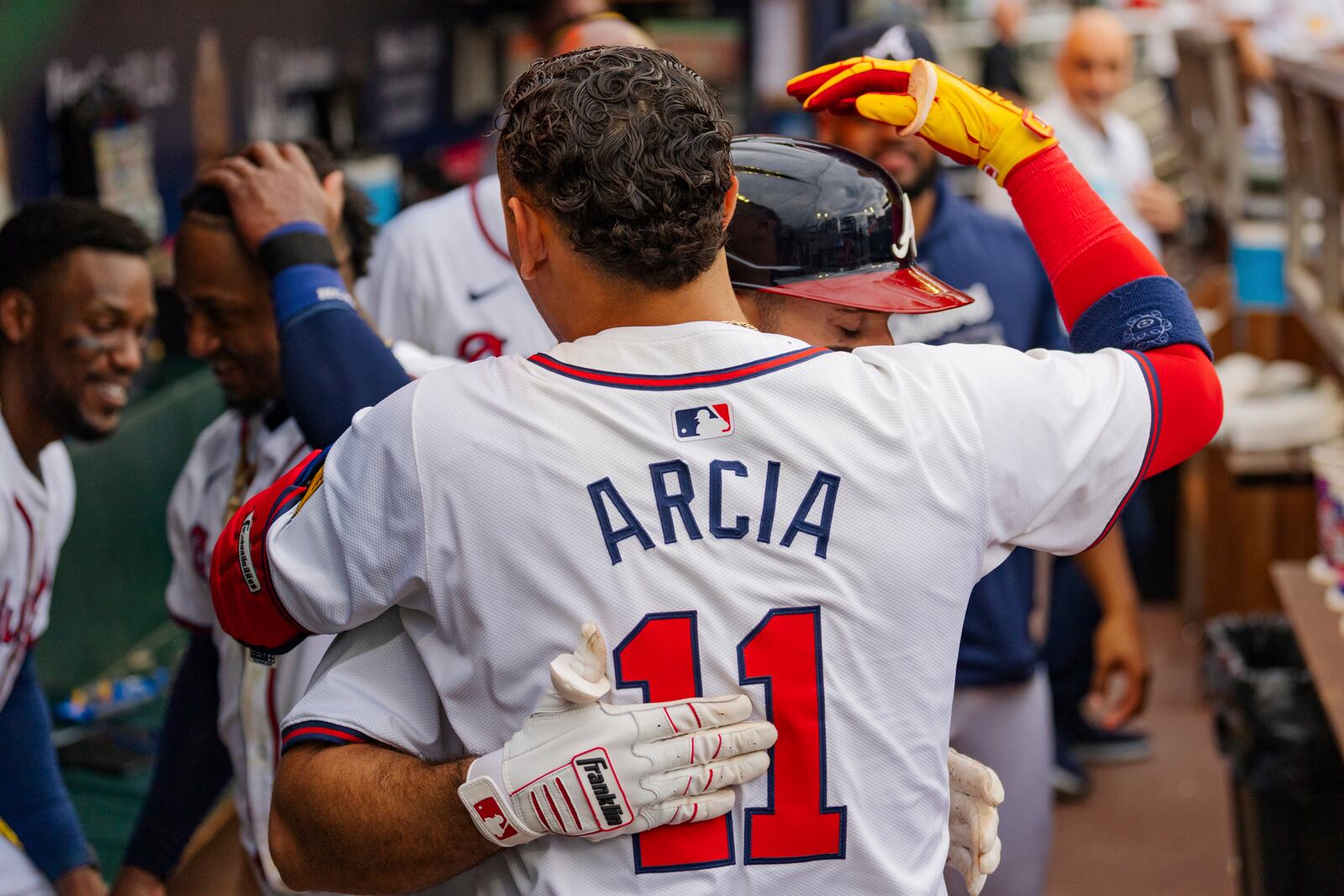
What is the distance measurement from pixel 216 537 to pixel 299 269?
522 mm

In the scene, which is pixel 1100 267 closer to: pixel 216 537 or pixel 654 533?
pixel 654 533

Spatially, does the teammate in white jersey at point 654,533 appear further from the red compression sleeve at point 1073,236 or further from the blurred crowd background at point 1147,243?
the blurred crowd background at point 1147,243

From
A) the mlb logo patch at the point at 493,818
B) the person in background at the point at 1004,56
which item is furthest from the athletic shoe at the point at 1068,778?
the person in background at the point at 1004,56

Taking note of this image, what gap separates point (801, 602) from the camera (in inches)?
50.0

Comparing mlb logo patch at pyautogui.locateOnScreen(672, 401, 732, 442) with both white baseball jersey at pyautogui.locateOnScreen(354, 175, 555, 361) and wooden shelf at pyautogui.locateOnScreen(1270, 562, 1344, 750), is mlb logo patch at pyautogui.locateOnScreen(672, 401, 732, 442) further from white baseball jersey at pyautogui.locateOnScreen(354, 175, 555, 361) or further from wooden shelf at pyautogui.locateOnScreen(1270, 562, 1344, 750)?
wooden shelf at pyautogui.locateOnScreen(1270, 562, 1344, 750)

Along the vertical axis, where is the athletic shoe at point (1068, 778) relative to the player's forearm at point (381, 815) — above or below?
below

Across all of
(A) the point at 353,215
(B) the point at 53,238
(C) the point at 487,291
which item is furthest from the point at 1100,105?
(B) the point at 53,238

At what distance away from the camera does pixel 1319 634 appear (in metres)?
3.06

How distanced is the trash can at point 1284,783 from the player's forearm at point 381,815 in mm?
2354

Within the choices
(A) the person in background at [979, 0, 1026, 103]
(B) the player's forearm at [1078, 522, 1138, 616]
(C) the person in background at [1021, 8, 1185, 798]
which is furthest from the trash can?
(A) the person in background at [979, 0, 1026, 103]

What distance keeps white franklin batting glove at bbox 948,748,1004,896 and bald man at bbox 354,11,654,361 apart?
139 cm

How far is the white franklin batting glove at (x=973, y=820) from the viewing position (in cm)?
149

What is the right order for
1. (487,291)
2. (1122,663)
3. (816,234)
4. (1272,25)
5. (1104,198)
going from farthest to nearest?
(1272,25)
(1104,198)
(1122,663)
(487,291)
(816,234)

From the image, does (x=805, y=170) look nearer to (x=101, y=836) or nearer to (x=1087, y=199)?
(x=1087, y=199)
